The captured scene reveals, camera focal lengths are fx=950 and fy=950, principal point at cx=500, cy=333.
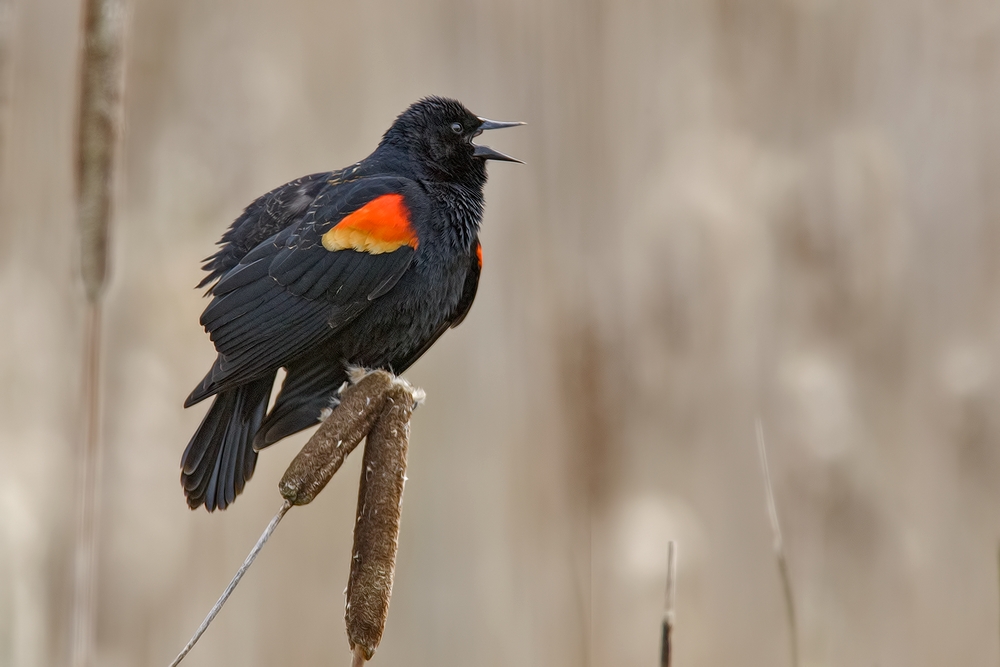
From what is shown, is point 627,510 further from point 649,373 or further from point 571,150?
point 571,150

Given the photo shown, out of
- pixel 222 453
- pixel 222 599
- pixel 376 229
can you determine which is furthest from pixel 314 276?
pixel 222 599

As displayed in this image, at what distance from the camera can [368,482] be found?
1.10 metres

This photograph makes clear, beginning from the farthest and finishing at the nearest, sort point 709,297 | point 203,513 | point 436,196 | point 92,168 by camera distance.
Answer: point 709,297 → point 203,513 → point 436,196 → point 92,168

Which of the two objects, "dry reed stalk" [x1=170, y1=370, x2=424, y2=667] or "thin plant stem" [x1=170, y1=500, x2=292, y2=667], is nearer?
"thin plant stem" [x1=170, y1=500, x2=292, y2=667]

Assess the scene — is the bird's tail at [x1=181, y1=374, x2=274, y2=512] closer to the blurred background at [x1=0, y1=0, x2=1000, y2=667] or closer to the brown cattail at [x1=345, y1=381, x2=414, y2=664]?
the blurred background at [x1=0, y1=0, x2=1000, y2=667]

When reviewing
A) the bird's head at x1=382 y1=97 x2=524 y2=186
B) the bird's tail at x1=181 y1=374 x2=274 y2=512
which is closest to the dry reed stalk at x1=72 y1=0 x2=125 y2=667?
the bird's tail at x1=181 y1=374 x2=274 y2=512

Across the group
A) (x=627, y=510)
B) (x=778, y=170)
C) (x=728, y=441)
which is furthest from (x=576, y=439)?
(x=778, y=170)

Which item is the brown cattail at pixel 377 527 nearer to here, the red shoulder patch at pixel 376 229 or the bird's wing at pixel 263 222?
the red shoulder patch at pixel 376 229

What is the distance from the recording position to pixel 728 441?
2268mm

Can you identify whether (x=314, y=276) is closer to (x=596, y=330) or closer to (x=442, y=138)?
(x=442, y=138)

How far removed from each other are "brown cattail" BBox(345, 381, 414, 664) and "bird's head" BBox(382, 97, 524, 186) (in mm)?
788

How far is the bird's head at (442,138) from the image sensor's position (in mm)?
1888

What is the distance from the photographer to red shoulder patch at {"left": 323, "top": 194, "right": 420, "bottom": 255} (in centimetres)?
160

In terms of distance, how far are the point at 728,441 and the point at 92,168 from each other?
5.41 ft
